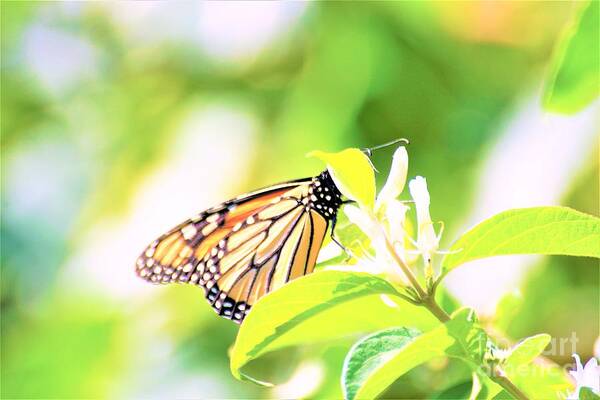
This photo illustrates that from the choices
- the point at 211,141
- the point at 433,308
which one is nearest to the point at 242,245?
the point at 433,308

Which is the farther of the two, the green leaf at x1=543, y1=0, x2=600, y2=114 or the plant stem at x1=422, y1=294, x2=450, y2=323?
the green leaf at x1=543, y1=0, x2=600, y2=114

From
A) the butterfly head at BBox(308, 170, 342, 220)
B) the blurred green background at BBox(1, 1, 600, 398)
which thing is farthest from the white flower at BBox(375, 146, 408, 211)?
the blurred green background at BBox(1, 1, 600, 398)

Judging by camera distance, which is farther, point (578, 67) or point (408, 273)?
point (578, 67)

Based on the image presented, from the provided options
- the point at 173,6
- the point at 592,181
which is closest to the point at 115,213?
the point at 173,6

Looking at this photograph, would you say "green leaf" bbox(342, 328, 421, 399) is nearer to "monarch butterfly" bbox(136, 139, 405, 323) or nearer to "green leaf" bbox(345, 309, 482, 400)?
"green leaf" bbox(345, 309, 482, 400)

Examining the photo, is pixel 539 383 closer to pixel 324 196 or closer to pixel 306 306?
pixel 306 306

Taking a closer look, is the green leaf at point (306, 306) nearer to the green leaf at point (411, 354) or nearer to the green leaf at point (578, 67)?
the green leaf at point (411, 354)

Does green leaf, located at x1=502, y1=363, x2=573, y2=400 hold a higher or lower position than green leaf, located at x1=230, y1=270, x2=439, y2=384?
lower
